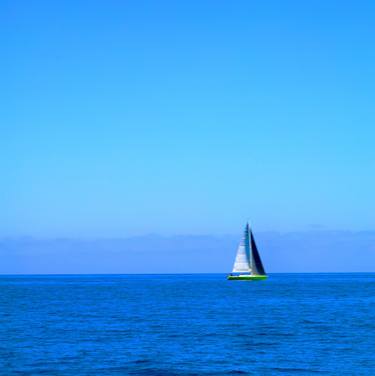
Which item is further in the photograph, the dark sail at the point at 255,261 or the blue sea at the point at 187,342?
the dark sail at the point at 255,261

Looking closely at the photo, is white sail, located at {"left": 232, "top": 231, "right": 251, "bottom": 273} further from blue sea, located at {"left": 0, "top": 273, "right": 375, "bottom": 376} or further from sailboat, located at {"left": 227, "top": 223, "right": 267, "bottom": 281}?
blue sea, located at {"left": 0, "top": 273, "right": 375, "bottom": 376}

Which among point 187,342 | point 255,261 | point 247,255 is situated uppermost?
point 247,255

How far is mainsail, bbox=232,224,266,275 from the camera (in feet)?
530

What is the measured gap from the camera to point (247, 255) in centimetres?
16212

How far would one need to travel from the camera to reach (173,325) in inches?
2687

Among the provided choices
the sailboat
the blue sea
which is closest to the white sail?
the sailboat

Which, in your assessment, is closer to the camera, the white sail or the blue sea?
the blue sea

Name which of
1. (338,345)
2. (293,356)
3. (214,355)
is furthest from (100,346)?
(338,345)

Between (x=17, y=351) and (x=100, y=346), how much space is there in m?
6.48

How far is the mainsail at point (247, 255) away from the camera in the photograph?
530 feet

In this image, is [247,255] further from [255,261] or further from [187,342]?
[187,342]

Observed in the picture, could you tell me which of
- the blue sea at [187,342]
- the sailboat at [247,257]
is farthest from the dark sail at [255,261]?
the blue sea at [187,342]

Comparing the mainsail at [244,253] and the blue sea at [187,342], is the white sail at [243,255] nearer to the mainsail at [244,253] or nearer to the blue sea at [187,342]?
the mainsail at [244,253]

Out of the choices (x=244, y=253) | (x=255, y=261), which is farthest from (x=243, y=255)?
(x=255, y=261)
